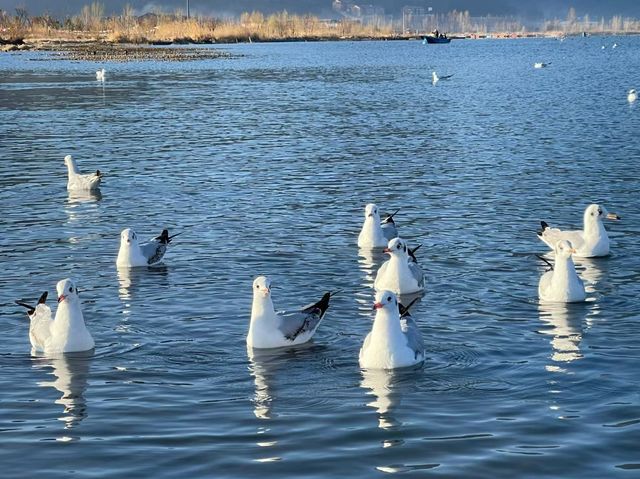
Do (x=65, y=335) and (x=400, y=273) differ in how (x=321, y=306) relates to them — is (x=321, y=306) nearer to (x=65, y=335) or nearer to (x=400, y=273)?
(x=400, y=273)

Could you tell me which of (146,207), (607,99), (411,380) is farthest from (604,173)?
(607,99)

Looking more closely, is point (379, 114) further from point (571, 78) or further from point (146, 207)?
point (571, 78)

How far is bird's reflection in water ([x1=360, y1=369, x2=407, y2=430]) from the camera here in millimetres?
12391

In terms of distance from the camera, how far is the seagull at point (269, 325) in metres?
15.0

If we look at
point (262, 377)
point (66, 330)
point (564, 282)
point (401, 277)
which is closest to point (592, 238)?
point (564, 282)

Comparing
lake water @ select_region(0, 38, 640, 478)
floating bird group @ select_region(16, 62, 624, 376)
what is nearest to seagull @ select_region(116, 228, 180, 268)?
lake water @ select_region(0, 38, 640, 478)

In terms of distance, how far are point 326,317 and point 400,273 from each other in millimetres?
1665

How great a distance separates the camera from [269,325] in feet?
49.3

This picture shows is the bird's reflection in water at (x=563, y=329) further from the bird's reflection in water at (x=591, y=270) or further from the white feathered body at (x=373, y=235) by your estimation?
the white feathered body at (x=373, y=235)

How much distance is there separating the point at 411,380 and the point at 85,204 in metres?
16.9

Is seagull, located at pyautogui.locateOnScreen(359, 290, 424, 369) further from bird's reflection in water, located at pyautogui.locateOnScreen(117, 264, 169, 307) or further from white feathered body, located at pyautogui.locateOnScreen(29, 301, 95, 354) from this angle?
bird's reflection in water, located at pyautogui.locateOnScreen(117, 264, 169, 307)

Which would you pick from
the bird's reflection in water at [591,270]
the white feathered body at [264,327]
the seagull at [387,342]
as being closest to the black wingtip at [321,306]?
the white feathered body at [264,327]

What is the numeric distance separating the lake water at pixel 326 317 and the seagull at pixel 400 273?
44 cm

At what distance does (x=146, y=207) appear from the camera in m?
28.3
